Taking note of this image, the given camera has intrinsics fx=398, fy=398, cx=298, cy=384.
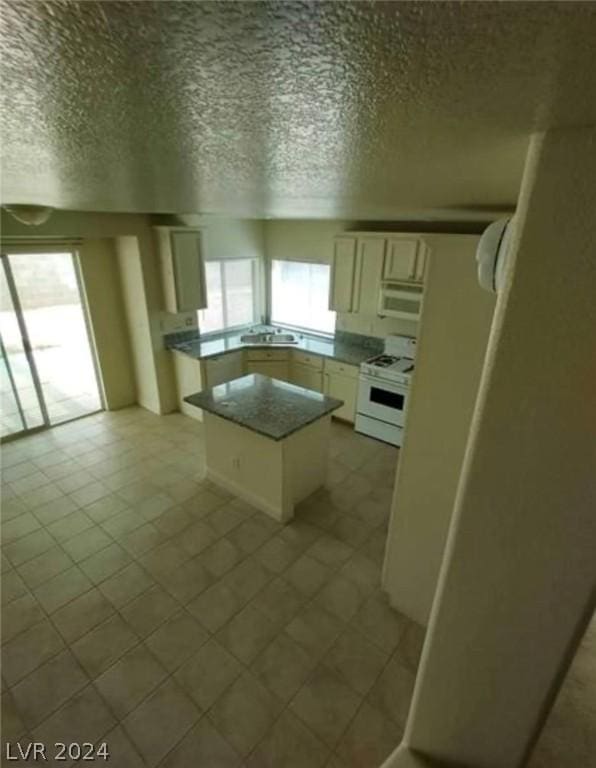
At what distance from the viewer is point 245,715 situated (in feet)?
6.70

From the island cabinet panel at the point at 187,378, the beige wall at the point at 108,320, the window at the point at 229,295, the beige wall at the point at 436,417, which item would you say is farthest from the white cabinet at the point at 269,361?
the beige wall at the point at 436,417

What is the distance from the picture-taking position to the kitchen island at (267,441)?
10.5 ft

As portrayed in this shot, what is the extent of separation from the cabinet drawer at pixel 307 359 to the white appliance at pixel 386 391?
64cm

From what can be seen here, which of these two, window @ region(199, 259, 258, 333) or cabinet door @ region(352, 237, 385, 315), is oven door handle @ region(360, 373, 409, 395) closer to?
cabinet door @ region(352, 237, 385, 315)

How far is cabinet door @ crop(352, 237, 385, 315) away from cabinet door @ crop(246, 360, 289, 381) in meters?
1.20

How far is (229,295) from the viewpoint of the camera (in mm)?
5688

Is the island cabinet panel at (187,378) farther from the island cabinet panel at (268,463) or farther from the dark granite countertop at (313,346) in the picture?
the island cabinet panel at (268,463)

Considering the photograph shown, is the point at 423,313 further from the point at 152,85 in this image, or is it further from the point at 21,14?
the point at 21,14

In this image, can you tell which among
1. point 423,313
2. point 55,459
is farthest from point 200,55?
point 55,459

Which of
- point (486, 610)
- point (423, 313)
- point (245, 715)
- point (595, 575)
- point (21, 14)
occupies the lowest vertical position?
point (245, 715)

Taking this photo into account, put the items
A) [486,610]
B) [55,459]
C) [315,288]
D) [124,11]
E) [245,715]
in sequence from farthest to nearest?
[315,288] < [55,459] < [245,715] < [486,610] < [124,11]

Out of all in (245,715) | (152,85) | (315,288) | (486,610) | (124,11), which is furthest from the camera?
(315,288)

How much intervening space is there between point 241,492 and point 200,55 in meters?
3.51

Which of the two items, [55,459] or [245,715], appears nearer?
[245,715]
